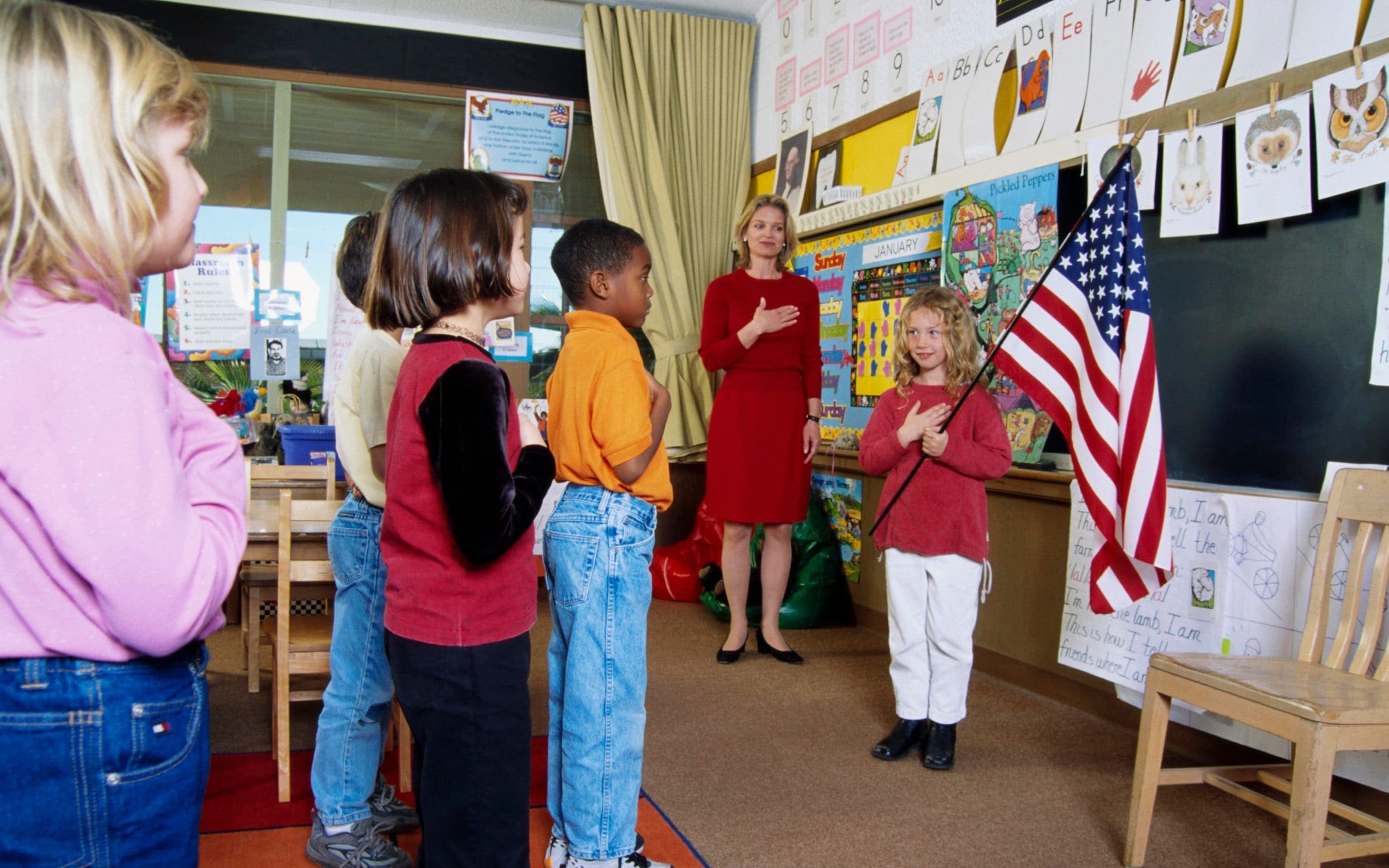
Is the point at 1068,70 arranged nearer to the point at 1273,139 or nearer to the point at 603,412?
the point at 1273,139

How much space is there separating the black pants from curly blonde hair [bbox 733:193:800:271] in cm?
245

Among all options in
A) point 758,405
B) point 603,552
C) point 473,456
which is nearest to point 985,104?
point 758,405

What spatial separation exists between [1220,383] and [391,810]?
2.29 m

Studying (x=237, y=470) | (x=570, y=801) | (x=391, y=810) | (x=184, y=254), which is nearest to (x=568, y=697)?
(x=570, y=801)

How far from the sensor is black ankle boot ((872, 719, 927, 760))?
254 cm

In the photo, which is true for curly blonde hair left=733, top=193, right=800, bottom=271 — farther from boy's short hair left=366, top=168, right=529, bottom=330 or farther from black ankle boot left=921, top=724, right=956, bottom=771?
boy's short hair left=366, top=168, right=529, bottom=330

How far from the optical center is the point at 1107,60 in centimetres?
288

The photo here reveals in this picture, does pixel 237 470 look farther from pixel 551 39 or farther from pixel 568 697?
pixel 551 39

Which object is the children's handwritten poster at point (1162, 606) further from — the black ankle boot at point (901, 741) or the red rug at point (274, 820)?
the red rug at point (274, 820)

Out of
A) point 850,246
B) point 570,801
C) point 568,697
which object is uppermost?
point 850,246

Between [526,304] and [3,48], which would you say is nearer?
[3,48]

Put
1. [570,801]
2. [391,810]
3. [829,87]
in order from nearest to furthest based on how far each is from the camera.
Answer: [570,801], [391,810], [829,87]

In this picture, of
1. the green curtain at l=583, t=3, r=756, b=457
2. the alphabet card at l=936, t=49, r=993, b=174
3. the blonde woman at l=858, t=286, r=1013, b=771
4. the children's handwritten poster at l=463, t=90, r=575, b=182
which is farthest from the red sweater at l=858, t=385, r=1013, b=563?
the children's handwritten poster at l=463, t=90, r=575, b=182

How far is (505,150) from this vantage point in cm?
507
